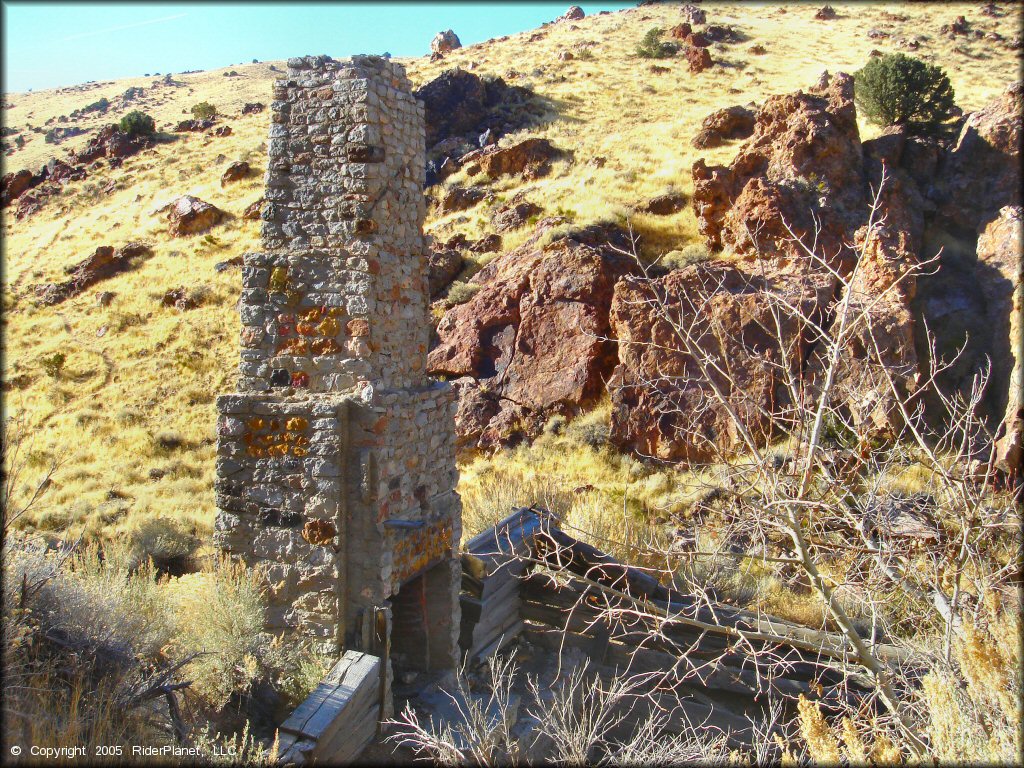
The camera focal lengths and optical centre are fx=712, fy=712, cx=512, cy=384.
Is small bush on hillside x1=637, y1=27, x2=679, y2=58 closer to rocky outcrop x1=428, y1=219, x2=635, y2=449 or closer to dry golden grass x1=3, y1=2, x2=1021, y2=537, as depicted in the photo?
dry golden grass x1=3, y1=2, x2=1021, y2=537

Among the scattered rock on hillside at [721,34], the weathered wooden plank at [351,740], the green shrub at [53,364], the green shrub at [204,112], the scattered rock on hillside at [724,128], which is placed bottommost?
the green shrub at [53,364]

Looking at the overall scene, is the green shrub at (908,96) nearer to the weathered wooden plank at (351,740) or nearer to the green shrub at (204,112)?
the weathered wooden plank at (351,740)

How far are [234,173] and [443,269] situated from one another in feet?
48.8

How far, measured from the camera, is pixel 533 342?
44.3 ft

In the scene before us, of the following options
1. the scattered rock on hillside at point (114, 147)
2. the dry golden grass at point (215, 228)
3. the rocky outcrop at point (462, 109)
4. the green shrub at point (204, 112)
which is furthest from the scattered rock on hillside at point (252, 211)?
the green shrub at point (204, 112)

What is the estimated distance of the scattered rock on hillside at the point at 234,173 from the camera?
27.2 m

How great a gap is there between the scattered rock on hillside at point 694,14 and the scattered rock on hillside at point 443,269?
28.3 meters

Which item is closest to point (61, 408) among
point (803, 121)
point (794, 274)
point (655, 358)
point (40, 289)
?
point (40, 289)

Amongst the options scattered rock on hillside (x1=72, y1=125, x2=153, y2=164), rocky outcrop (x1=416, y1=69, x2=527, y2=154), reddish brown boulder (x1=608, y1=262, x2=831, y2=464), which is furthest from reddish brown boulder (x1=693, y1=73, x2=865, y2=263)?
scattered rock on hillside (x1=72, y1=125, x2=153, y2=164)

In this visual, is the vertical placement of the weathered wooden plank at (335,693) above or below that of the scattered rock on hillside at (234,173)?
below

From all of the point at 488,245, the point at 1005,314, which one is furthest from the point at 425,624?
the point at 488,245

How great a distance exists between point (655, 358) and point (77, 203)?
27.5 m

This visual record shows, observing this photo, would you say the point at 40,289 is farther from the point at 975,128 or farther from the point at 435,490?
the point at 975,128

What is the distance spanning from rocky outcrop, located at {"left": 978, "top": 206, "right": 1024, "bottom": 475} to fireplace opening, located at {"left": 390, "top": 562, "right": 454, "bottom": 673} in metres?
8.36
